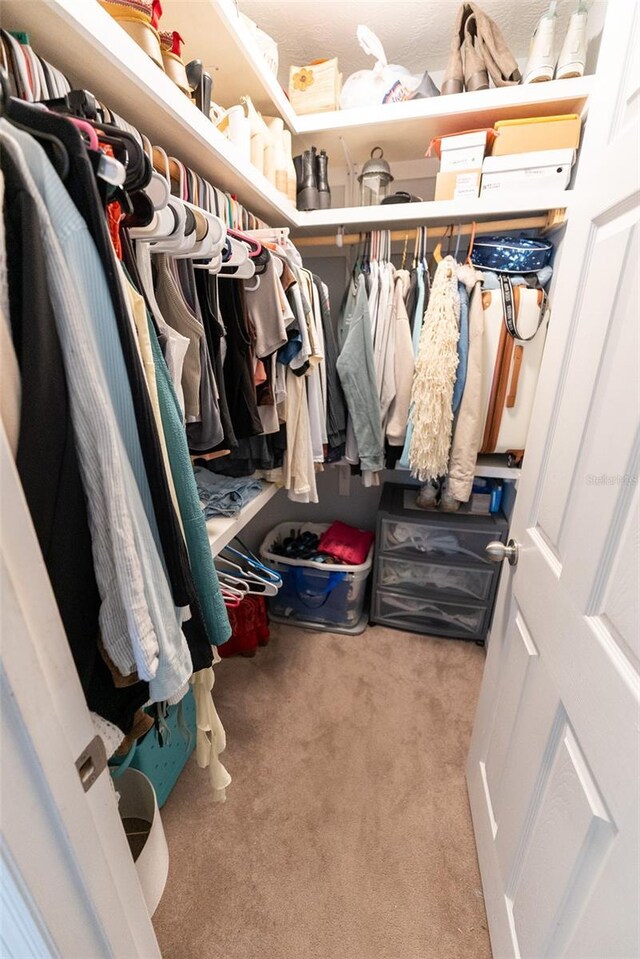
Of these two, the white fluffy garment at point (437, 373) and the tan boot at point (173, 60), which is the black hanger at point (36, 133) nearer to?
the tan boot at point (173, 60)

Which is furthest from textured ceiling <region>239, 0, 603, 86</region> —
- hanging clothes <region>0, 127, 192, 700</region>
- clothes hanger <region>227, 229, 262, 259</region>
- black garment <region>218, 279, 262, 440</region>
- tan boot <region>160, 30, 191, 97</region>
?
hanging clothes <region>0, 127, 192, 700</region>

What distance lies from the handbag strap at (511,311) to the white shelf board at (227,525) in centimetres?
111

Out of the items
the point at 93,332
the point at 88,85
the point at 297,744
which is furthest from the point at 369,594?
the point at 88,85

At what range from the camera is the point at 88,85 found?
80 cm

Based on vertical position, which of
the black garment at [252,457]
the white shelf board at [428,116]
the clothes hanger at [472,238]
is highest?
the white shelf board at [428,116]

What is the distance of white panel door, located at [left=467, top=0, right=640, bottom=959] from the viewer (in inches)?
20.6

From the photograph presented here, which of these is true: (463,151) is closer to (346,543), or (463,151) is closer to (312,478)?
(312,478)

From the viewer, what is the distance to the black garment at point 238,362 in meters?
0.99

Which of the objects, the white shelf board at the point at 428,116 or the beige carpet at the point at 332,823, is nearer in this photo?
the beige carpet at the point at 332,823

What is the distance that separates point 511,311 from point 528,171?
0.45 m

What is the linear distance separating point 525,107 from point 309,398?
4.05 ft

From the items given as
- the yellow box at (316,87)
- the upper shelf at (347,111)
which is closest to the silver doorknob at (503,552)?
the upper shelf at (347,111)

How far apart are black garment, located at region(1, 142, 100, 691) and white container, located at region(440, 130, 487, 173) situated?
60.5 inches

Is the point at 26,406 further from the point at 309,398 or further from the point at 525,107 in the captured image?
the point at 525,107
